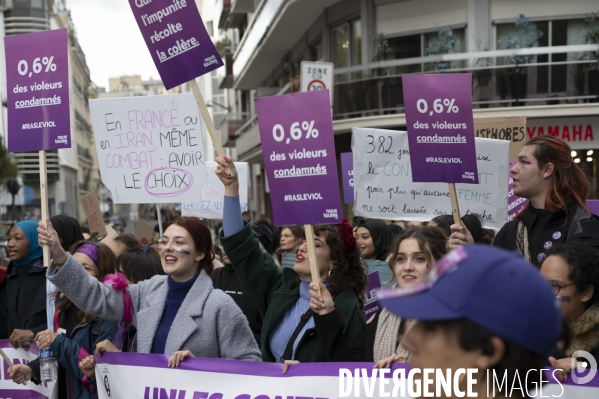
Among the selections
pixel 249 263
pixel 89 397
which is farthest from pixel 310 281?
pixel 89 397

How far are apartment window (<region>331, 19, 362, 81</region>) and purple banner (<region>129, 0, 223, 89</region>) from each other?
14.7 metres

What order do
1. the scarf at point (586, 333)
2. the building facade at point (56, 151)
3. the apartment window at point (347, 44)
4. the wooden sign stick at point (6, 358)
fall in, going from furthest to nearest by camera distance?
1. the building facade at point (56, 151)
2. the apartment window at point (347, 44)
3. the wooden sign stick at point (6, 358)
4. the scarf at point (586, 333)

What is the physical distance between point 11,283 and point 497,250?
501cm

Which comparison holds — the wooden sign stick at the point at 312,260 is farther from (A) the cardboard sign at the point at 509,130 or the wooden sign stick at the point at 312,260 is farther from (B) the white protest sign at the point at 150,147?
(A) the cardboard sign at the point at 509,130

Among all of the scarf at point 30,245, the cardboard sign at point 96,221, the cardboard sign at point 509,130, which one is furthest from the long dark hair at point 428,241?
the cardboard sign at point 96,221

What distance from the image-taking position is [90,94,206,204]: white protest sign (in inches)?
256

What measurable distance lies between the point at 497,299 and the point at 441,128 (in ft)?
11.3

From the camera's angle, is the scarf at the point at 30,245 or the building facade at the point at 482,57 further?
the building facade at the point at 482,57

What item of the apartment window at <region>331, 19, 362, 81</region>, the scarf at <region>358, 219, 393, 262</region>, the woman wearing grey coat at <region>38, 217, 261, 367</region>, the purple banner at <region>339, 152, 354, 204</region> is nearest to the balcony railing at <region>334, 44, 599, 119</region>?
the apartment window at <region>331, 19, 362, 81</region>

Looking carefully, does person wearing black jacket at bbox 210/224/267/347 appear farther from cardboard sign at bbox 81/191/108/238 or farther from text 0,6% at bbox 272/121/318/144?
cardboard sign at bbox 81/191/108/238

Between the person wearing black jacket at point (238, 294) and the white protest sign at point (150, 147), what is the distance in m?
0.67

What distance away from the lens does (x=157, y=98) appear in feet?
21.8

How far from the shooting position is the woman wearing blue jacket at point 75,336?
4.67 meters

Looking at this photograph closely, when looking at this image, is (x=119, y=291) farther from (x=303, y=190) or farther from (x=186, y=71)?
(x=186, y=71)
